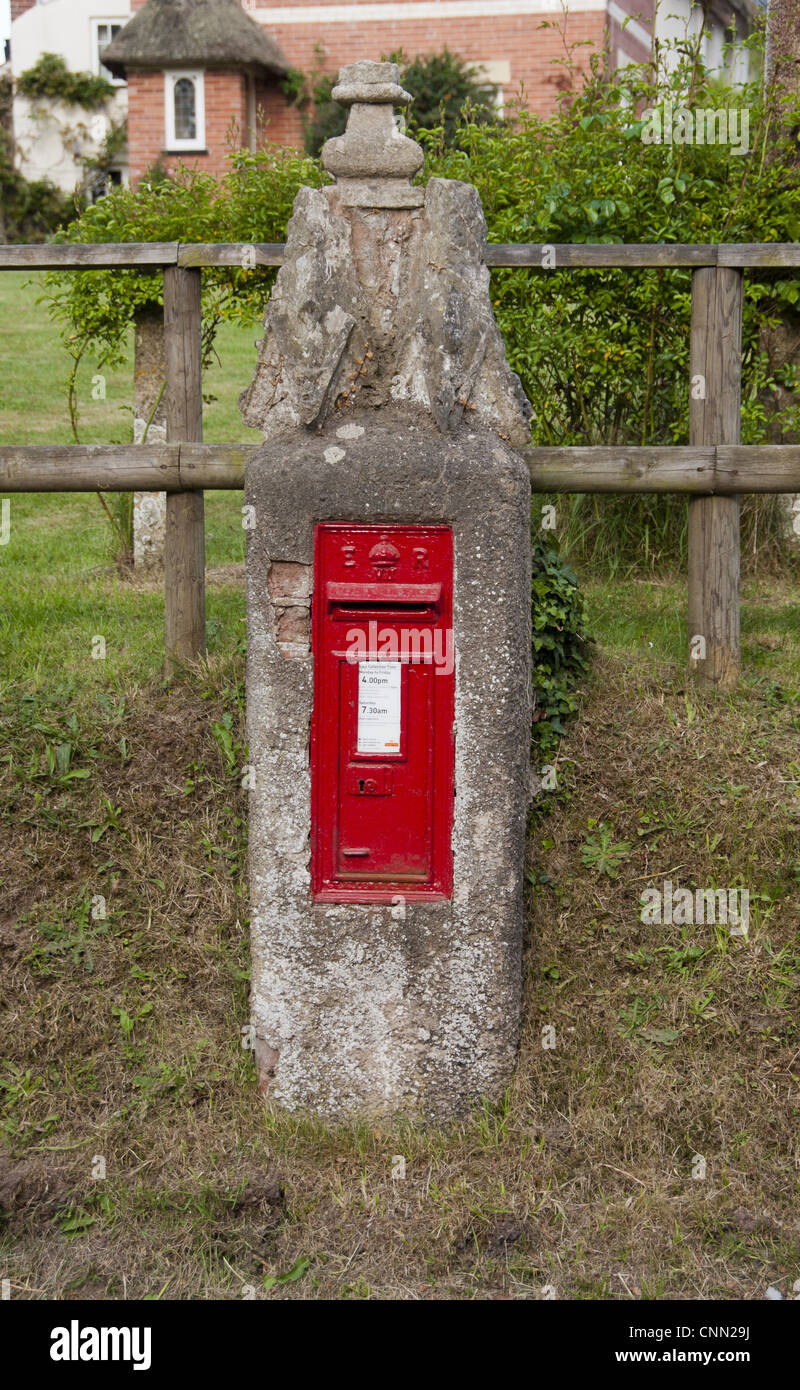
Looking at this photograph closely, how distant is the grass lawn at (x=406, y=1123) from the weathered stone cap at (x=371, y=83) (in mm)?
1971

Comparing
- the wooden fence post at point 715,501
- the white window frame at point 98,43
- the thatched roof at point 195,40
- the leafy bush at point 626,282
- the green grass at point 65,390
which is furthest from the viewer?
the white window frame at point 98,43

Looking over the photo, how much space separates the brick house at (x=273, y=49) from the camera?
1947cm

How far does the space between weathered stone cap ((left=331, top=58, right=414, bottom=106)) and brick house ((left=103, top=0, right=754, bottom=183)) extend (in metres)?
16.7

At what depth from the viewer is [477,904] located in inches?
145

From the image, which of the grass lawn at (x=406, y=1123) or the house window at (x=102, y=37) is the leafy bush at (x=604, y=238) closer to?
the grass lawn at (x=406, y=1123)

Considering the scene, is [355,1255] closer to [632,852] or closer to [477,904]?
[477,904]

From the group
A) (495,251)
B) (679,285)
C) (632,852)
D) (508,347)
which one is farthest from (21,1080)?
(679,285)

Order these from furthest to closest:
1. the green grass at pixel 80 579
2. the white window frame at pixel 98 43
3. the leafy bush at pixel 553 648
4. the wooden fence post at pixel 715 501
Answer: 1. the white window frame at pixel 98 43
2. the green grass at pixel 80 579
3. the wooden fence post at pixel 715 501
4. the leafy bush at pixel 553 648

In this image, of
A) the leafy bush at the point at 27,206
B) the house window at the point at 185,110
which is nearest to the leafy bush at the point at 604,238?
the house window at the point at 185,110

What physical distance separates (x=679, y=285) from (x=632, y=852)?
8.55 ft

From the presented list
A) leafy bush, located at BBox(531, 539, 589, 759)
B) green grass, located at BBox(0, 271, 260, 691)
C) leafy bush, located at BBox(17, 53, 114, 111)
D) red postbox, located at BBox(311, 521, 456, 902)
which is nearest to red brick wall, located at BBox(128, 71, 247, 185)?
leafy bush, located at BBox(17, 53, 114, 111)

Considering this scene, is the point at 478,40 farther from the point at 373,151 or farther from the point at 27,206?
the point at 373,151

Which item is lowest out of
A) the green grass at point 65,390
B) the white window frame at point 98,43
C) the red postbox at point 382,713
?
the red postbox at point 382,713

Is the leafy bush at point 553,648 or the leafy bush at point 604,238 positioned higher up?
the leafy bush at point 604,238
